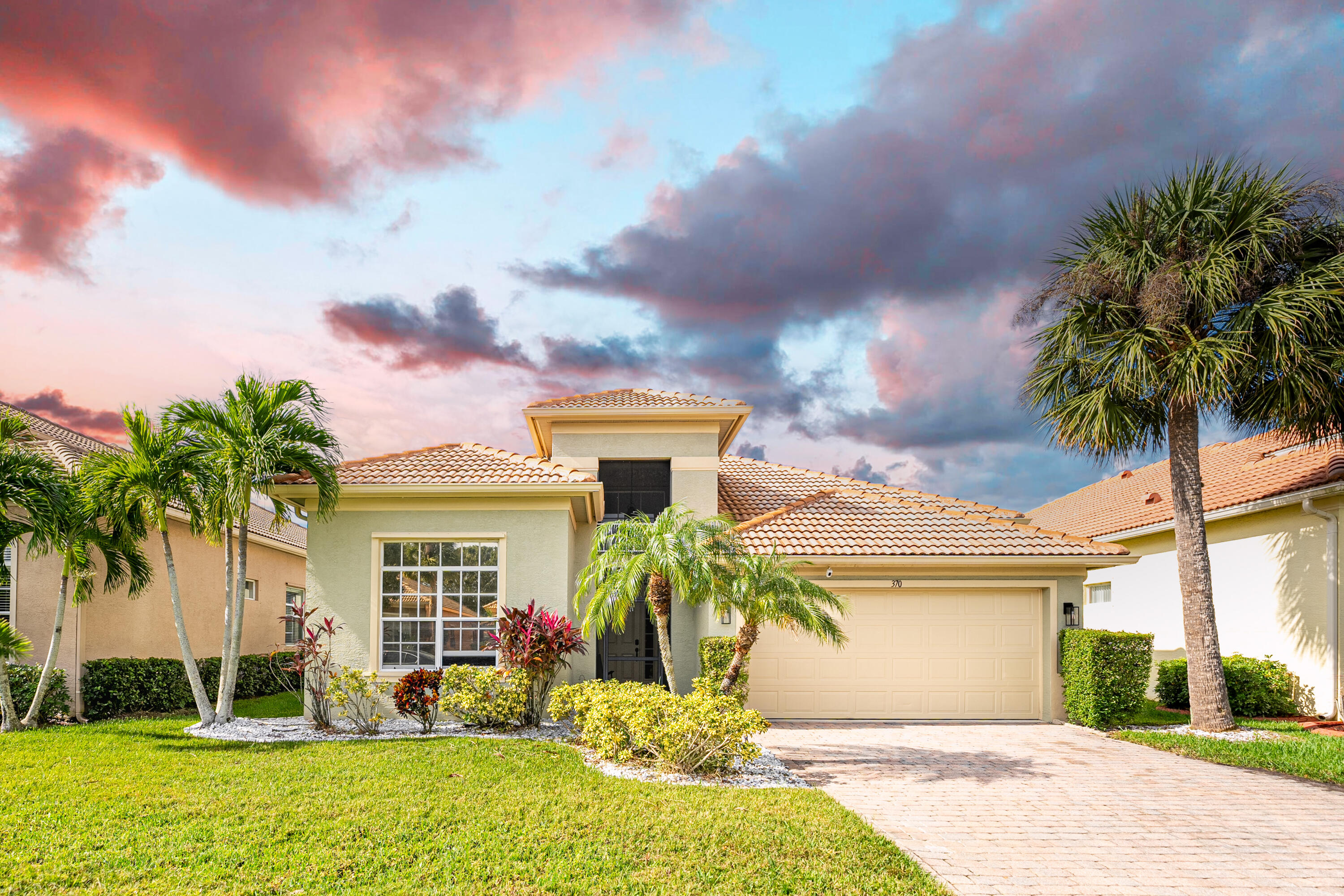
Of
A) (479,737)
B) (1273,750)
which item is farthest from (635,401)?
(1273,750)

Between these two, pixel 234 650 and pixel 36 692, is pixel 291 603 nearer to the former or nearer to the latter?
pixel 36 692

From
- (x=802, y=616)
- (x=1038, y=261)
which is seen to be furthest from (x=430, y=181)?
(x=1038, y=261)

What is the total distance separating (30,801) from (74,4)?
32.3ft

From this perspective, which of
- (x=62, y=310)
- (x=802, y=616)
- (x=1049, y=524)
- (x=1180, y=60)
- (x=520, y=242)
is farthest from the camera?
(x=1049, y=524)

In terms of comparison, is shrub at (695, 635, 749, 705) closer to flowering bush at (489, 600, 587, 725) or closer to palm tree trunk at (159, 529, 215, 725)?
flowering bush at (489, 600, 587, 725)

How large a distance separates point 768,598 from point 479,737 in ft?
15.9

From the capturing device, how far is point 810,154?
555 inches

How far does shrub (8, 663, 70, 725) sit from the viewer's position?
1226 centimetres

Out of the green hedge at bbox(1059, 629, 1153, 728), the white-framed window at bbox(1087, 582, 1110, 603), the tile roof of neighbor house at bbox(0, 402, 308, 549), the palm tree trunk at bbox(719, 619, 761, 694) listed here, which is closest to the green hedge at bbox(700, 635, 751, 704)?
the palm tree trunk at bbox(719, 619, 761, 694)

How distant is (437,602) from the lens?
41.1 ft

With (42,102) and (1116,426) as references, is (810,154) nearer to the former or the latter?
(1116,426)

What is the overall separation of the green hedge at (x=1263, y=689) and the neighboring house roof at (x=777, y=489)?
4.87 m

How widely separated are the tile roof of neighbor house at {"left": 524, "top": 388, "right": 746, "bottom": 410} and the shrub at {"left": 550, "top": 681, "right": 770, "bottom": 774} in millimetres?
6903

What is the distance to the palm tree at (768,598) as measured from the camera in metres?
9.52
